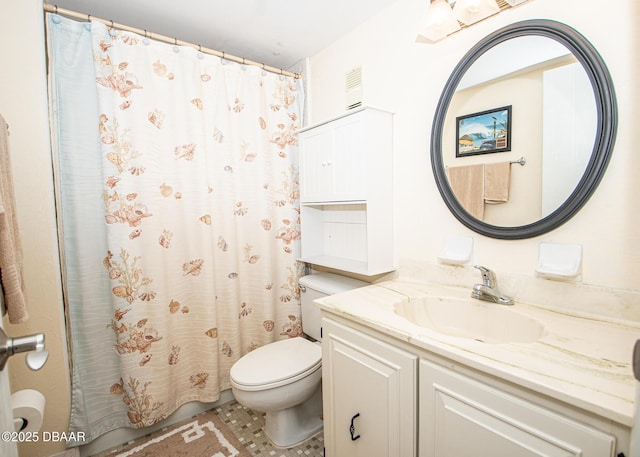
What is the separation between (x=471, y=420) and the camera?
2.65ft

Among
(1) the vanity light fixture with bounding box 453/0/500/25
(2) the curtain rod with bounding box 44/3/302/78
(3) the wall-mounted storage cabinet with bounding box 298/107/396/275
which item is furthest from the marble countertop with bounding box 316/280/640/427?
(2) the curtain rod with bounding box 44/3/302/78

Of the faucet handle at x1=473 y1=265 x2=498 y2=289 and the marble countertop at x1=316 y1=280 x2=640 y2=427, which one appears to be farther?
the faucet handle at x1=473 y1=265 x2=498 y2=289

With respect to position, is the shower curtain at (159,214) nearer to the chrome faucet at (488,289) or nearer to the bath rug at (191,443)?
the bath rug at (191,443)

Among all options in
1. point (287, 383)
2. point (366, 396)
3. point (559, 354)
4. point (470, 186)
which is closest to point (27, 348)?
point (366, 396)

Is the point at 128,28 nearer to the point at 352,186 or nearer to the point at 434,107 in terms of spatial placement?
the point at 352,186

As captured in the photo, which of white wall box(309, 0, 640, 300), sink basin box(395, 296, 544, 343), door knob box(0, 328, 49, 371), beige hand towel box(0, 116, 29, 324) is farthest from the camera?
sink basin box(395, 296, 544, 343)

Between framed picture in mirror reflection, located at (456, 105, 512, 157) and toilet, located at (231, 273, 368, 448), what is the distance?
91 cm

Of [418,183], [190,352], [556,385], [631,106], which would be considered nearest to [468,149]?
[418,183]

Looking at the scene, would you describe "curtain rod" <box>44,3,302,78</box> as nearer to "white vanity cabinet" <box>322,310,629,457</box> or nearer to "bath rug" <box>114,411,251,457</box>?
"white vanity cabinet" <box>322,310,629,457</box>

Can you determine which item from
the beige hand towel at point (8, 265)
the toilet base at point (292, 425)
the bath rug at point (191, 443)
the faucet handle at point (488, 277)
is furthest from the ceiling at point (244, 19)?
the bath rug at point (191, 443)

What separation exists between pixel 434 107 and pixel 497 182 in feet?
1.51

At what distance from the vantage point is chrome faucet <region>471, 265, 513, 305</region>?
1187 millimetres

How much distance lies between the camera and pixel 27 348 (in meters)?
0.58

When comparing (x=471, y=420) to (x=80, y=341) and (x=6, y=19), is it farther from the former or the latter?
(x=6, y=19)
